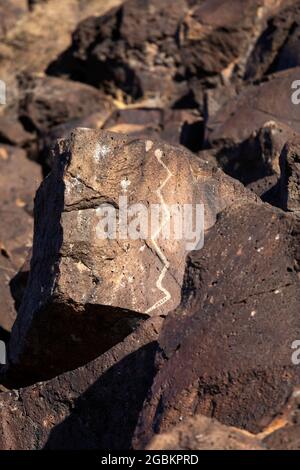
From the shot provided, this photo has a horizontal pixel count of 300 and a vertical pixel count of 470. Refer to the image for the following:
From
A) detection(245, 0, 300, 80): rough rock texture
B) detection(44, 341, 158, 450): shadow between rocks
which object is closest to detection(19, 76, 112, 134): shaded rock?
detection(245, 0, 300, 80): rough rock texture

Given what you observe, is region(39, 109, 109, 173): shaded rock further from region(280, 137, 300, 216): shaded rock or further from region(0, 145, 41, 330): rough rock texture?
region(280, 137, 300, 216): shaded rock

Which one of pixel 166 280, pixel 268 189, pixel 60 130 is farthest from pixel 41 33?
pixel 166 280

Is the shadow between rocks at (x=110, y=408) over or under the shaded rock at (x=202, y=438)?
under

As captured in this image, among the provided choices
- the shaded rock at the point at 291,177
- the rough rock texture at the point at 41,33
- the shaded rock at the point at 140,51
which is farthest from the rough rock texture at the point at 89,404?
the rough rock texture at the point at 41,33

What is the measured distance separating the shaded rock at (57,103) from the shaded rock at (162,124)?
0.60m

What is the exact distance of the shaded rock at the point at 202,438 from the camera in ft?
15.6

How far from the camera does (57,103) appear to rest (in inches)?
519

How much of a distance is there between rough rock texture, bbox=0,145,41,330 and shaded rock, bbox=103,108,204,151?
0.76 m

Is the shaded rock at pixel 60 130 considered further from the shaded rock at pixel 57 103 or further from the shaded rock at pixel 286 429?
the shaded rock at pixel 286 429

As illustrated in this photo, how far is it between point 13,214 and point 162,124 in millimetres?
1536

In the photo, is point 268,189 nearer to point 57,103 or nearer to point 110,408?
point 110,408

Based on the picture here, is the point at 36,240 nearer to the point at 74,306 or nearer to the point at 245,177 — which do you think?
the point at 74,306

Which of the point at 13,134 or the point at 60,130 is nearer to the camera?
the point at 60,130

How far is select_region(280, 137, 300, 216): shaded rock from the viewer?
7.27 meters
